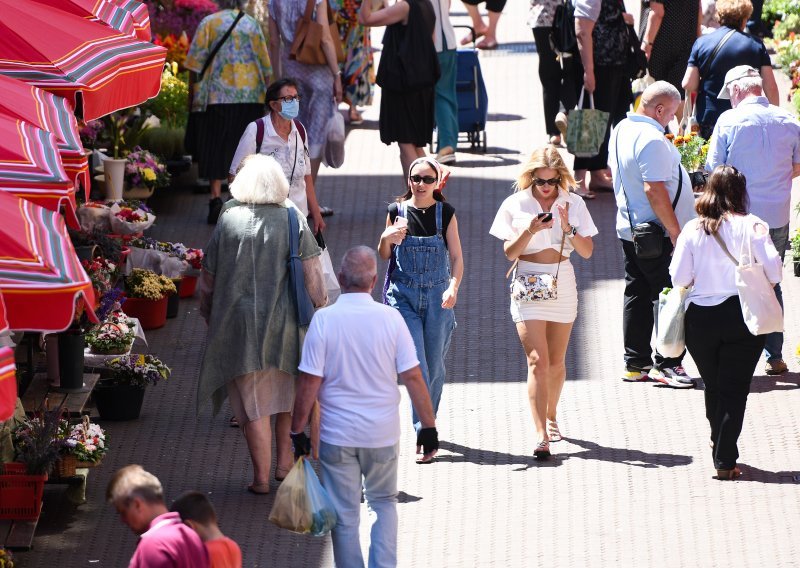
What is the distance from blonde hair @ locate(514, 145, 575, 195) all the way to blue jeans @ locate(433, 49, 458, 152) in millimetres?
7072

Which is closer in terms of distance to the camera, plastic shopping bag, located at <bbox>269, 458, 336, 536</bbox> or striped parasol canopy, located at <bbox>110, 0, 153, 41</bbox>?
plastic shopping bag, located at <bbox>269, 458, 336, 536</bbox>

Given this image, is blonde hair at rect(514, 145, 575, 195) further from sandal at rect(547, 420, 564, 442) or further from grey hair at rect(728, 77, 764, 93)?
grey hair at rect(728, 77, 764, 93)

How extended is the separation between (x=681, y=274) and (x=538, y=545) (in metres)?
1.73

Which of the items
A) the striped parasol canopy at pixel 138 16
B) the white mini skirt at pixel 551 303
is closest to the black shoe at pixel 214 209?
the striped parasol canopy at pixel 138 16

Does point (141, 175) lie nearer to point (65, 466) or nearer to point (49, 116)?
point (65, 466)

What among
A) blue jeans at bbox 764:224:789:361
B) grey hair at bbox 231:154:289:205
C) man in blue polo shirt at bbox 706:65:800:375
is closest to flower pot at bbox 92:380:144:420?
grey hair at bbox 231:154:289:205

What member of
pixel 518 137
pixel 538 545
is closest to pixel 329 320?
pixel 538 545

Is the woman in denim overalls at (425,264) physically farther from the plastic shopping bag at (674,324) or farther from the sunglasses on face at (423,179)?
the plastic shopping bag at (674,324)

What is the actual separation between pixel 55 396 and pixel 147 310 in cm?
231

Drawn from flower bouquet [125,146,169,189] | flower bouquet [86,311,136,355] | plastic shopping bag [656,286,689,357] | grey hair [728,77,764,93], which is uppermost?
grey hair [728,77,764,93]

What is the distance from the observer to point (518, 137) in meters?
17.3

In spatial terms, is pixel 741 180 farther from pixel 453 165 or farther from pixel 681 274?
pixel 453 165

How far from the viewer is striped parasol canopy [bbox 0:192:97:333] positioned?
519cm

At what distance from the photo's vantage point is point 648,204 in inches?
367
